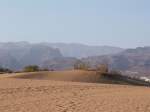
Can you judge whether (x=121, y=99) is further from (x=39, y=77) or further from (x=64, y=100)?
(x=39, y=77)

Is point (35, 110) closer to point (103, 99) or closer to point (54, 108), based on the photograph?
point (54, 108)

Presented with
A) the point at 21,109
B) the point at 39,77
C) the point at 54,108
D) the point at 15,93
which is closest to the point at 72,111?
the point at 54,108

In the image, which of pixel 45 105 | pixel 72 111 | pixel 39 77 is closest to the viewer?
pixel 72 111

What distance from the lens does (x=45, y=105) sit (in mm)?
17234

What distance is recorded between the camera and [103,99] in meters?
19.7

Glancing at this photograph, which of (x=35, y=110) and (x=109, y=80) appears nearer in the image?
(x=35, y=110)

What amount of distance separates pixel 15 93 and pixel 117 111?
7715 millimetres

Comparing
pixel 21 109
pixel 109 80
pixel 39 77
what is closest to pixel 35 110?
pixel 21 109

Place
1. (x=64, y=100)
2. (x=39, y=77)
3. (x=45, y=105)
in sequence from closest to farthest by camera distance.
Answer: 1. (x=45, y=105)
2. (x=64, y=100)
3. (x=39, y=77)

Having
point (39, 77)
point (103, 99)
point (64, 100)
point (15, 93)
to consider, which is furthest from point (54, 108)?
point (39, 77)

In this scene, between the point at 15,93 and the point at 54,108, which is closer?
the point at 54,108

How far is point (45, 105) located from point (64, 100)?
1.79m

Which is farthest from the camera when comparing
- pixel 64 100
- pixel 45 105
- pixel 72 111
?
pixel 64 100

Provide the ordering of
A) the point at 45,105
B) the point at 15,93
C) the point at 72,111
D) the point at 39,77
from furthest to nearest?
the point at 39,77 → the point at 15,93 → the point at 45,105 → the point at 72,111
